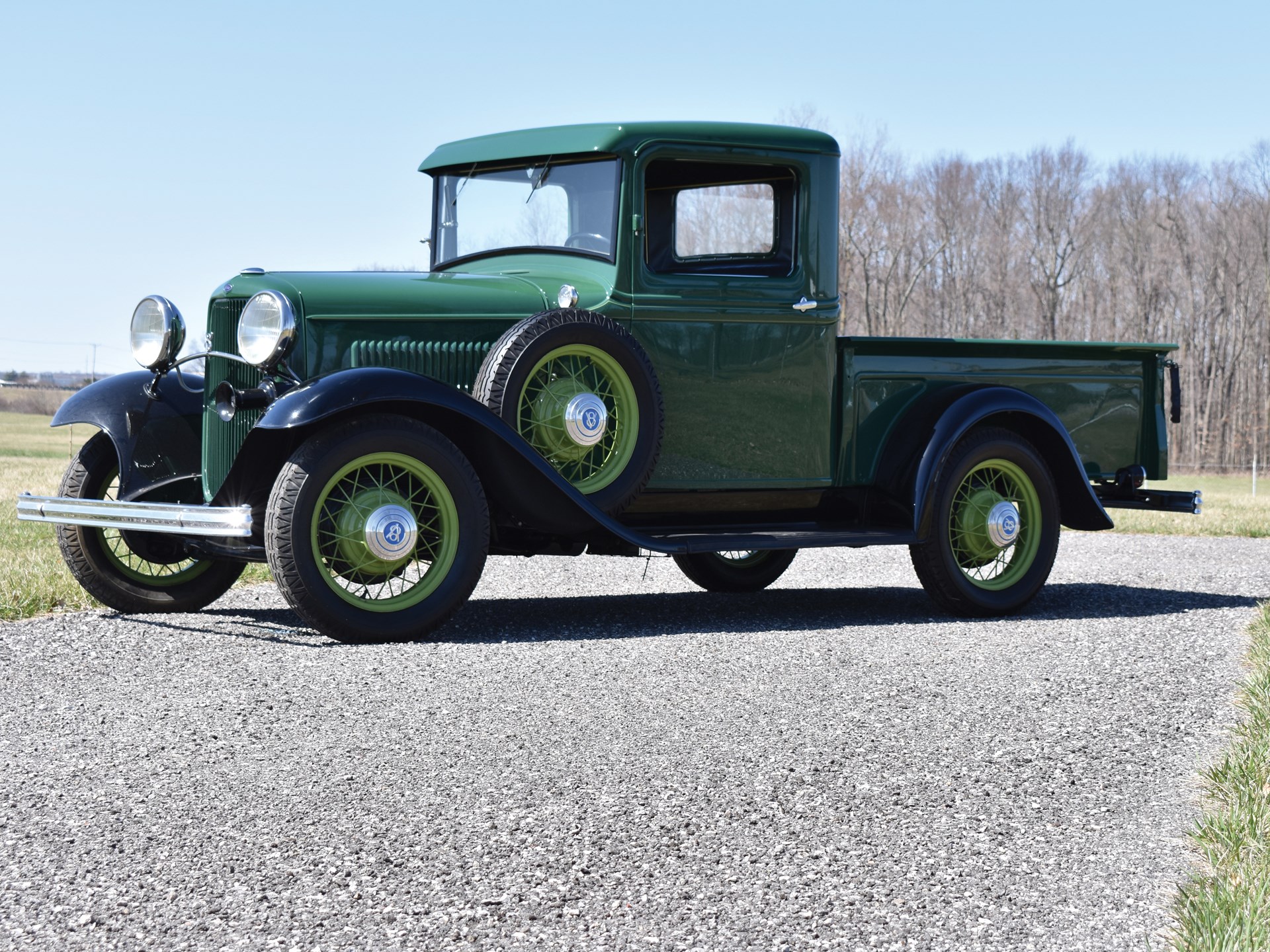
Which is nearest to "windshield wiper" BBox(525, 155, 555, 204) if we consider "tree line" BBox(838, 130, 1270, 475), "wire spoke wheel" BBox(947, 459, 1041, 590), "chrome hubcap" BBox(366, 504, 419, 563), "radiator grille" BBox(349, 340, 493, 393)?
"radiator grille" BBox(349, 340, 493, 393)

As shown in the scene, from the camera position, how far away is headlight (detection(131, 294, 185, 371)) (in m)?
6.30

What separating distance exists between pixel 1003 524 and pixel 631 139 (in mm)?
2654

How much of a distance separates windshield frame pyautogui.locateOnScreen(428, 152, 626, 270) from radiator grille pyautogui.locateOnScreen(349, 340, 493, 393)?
2.36 feet

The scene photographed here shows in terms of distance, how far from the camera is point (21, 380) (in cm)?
6200

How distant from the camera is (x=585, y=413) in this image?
5.82 meters

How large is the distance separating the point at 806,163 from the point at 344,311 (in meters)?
2.36

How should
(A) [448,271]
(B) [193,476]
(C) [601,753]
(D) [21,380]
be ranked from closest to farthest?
1. (C) [601,753]
2. (B) [193,476]
3. (A) [448,271]
4. (D) [21,380]

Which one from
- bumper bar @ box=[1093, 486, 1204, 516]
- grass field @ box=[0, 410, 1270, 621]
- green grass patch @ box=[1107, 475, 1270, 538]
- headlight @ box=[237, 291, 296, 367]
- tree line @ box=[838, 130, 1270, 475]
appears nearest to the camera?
headlight @ box=[237, 291, 296, 367]

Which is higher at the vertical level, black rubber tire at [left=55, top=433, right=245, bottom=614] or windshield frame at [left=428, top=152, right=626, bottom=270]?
windshield frame at [left=428, top=152, right=626, bottom=270]

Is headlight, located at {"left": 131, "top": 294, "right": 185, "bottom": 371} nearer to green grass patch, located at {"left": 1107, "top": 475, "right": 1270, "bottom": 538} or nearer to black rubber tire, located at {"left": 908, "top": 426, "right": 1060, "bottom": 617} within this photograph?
black rubber tire, located at {"left": 908, "top": 426, "right": 1060, "bottom": 617}

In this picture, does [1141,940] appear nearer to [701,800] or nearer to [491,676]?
[701,800]

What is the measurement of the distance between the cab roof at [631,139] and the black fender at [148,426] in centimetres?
188

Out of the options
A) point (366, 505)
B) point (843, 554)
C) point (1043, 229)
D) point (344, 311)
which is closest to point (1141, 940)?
point (366, 505)

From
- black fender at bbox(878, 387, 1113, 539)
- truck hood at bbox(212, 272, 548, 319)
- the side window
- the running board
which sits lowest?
the running board
